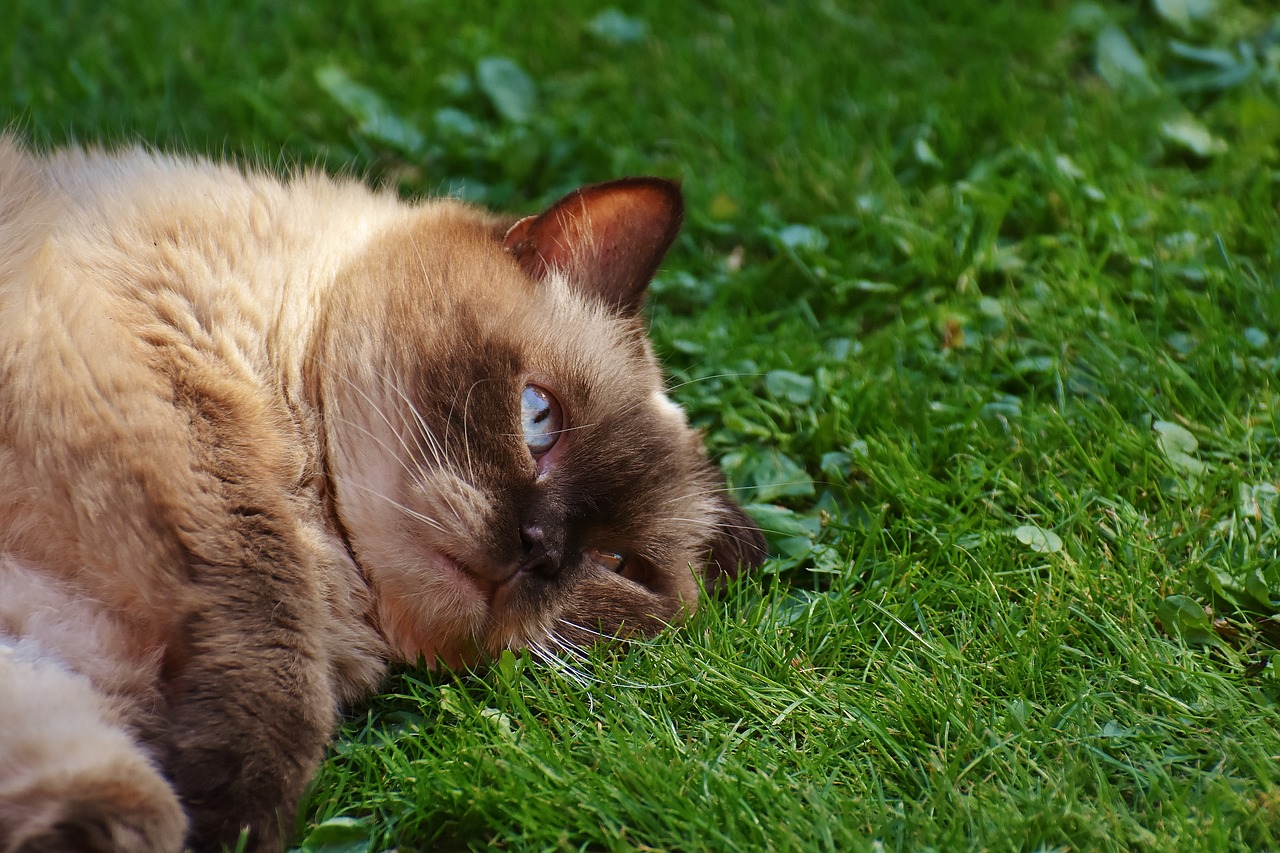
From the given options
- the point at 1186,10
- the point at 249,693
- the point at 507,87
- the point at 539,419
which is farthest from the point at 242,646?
the point at 1186,10

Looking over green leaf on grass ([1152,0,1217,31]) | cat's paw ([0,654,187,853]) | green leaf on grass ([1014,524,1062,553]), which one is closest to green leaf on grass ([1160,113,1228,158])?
green leaf on grass ([1152,0,1217,31])

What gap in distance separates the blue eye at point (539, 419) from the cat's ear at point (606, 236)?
451 millimetres

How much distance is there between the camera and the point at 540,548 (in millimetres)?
2605

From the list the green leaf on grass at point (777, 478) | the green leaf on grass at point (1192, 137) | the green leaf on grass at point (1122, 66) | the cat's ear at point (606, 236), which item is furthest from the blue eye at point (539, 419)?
the green leaf on grass at point (1122, 66)

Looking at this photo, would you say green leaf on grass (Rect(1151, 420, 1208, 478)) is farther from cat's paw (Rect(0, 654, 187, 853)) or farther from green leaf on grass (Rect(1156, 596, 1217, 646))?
cat's paw (Rect(0, 654, 187, 853))

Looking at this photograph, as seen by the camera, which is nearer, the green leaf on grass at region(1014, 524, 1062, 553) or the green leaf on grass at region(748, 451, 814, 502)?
the green leaf on grass at region(1014, 524, 1062, 553)

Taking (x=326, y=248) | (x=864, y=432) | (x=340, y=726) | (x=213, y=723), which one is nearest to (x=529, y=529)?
(x=340, y=726)

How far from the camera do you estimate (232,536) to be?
2355 mm

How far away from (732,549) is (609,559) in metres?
0.35

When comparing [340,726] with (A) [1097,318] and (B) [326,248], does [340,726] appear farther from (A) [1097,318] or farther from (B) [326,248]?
(A) [1097,318]

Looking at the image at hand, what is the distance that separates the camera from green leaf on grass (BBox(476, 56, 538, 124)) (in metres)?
4.71

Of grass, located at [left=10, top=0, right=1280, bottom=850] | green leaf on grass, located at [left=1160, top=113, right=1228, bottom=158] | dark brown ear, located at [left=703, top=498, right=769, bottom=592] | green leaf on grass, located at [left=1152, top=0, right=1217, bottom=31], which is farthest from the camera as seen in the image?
green leaf on grass, located at [left=1152, top=0, right=1217, bottom=31]

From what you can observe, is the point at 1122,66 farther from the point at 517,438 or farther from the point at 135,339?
the point at 135,339

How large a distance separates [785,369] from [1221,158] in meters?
1.94
